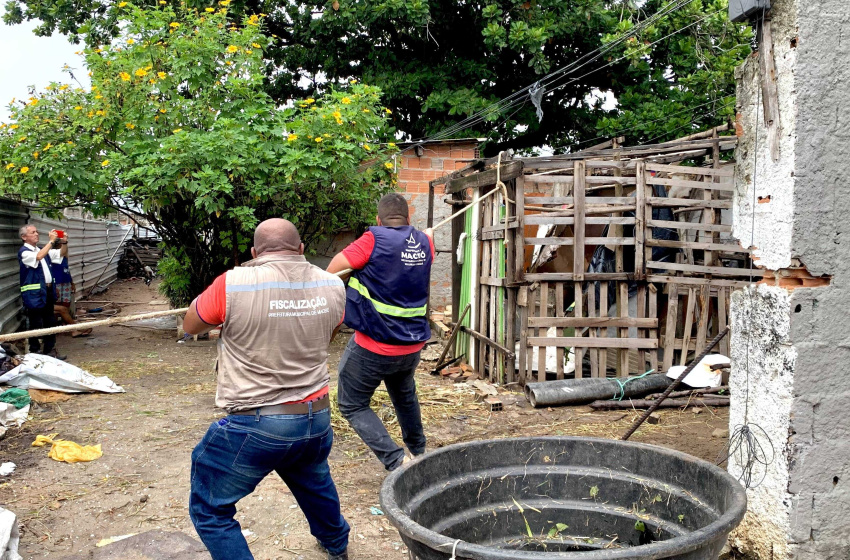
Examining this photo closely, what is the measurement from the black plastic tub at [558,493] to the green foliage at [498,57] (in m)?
11.4

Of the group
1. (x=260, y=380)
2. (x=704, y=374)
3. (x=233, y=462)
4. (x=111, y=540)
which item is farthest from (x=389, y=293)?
(x=704, y=374)

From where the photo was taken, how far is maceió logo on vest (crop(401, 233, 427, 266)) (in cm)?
470

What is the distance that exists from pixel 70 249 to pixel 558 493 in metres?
16.3

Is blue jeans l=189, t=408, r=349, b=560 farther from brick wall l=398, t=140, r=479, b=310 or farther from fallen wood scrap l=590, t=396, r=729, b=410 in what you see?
brick wall l=398, t=140, r=479, b=310

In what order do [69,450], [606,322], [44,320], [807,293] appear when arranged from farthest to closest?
[44,320], [606,322], [69,450], [807,293]

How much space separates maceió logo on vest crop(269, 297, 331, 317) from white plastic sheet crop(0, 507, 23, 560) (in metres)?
1.80

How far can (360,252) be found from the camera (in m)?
4.64

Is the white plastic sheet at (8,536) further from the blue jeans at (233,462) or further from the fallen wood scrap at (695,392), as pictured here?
the fallen wood scrap at (695,392)

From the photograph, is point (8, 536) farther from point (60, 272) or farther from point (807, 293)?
point (60, 272)

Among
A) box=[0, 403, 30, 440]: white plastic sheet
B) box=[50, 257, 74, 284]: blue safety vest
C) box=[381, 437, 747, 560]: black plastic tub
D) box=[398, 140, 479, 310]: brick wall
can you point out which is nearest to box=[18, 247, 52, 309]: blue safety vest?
box=[50, 257, 74, 284]: blue safety vest

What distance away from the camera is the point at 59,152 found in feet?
30.7

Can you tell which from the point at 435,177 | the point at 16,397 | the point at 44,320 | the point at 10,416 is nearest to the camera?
the point at 10,416

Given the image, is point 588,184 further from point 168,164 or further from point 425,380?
point 168,164

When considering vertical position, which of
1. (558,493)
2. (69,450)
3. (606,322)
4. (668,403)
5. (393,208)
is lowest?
(69,450)
